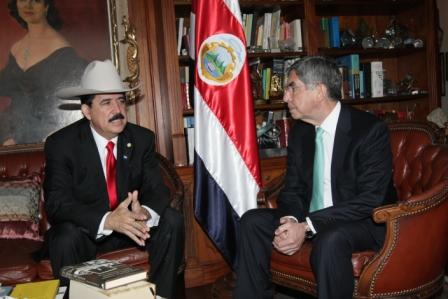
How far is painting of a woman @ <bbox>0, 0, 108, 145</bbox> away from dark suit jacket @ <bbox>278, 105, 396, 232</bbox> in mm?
1737

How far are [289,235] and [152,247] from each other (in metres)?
0.71

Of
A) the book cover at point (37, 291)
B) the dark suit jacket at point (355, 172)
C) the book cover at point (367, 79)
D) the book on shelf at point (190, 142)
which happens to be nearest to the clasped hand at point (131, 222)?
the book cover at point (37, 291)

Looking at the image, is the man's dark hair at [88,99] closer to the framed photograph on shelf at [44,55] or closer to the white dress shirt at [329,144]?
the framed photograph on shelf at [44,55]

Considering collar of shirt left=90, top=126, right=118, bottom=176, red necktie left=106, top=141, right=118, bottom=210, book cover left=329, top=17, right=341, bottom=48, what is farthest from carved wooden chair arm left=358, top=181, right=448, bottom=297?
book cover left=329, top=17, right=341, bottom=48

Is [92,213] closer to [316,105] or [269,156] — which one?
[316,105]

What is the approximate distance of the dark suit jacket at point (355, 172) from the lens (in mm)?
2203

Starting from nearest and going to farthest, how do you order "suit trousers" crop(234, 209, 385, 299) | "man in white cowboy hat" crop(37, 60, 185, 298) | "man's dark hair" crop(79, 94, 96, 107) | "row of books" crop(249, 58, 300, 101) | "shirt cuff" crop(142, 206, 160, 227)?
"suit trousers" crop(234, 209, 385, 299) → "man in white cowboy hat" crop(37, 60, 185, 298) → "shirt cuff" crop(142, 206, 160, 227) → "man's dark hair" crop(79, 94, 96, 107) → "row of books" crop(249, 58, 300, 101)

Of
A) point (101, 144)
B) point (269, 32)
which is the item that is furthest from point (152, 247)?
point (269, 32)

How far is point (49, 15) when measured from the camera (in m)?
3.29

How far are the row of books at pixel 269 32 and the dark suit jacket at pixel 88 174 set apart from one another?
4.19 ft

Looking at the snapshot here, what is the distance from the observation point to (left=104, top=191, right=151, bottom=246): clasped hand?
218cm

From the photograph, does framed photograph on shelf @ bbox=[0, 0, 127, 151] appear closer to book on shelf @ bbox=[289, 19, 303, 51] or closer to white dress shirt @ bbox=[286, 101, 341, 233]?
book on shelf @ bbox=[289, 19, 303, 51]

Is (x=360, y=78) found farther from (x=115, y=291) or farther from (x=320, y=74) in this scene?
(x=115, y=291)

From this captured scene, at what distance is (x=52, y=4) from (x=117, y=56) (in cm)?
52
